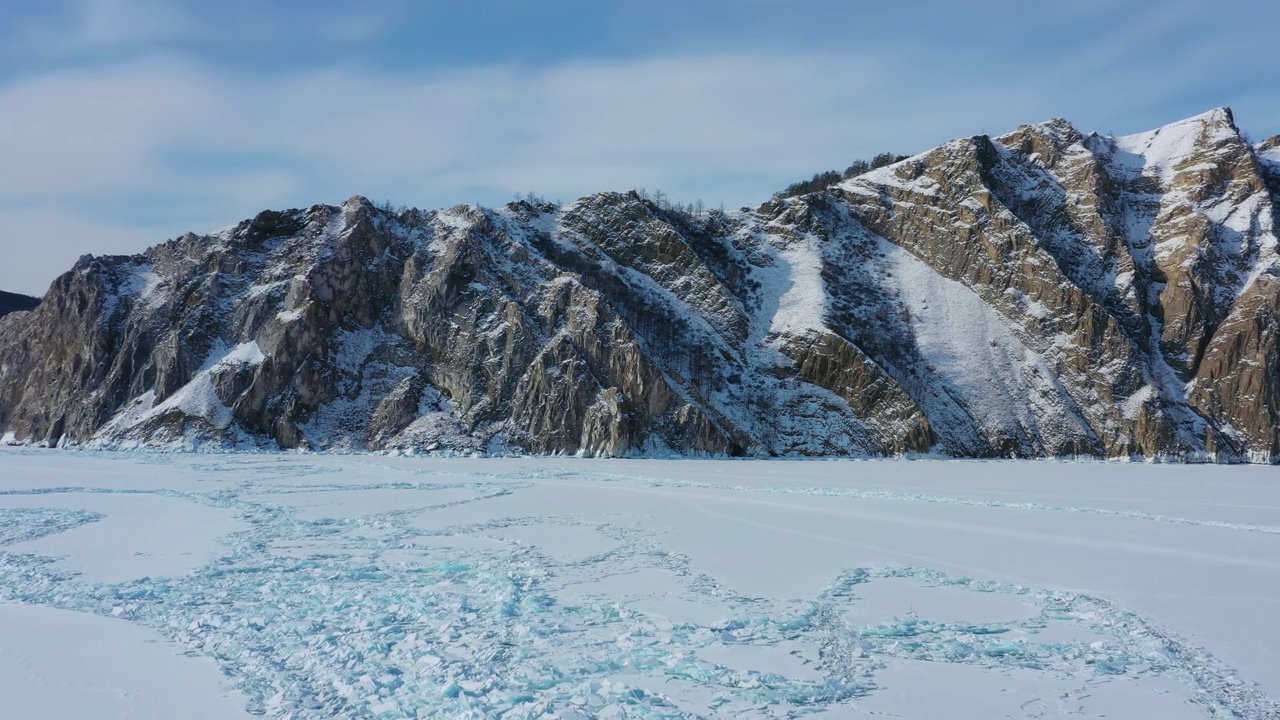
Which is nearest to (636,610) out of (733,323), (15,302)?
(733,323)

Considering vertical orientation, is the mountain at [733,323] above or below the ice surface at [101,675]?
above

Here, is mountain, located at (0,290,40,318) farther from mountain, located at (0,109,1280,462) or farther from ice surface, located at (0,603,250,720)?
ice surface, located at (0,603,250,720)

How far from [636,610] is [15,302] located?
13404 centimetres

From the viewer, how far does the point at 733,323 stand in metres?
64.1

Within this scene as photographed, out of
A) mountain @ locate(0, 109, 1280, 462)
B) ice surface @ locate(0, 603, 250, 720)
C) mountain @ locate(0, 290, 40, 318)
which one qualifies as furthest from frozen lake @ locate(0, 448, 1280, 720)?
mountain @ locate(0, 290, 40, 318)

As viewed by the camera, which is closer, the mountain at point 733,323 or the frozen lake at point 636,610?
the frozen lake at point 636,610

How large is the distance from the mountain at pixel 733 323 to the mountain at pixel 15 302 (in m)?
42.5

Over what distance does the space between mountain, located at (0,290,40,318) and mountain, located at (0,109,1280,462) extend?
42.5m

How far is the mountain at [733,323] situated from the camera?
54750 millimetres

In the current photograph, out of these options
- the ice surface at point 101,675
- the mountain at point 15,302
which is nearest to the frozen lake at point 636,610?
the ice surface at point 101,675

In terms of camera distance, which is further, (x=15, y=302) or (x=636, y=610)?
(x=15, y=302)

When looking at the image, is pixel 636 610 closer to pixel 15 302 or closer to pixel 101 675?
pixel 101 675

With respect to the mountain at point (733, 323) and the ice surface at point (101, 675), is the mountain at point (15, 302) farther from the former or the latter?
the ice surface at point (101, 675)

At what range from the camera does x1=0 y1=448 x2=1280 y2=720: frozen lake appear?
8.06 m
